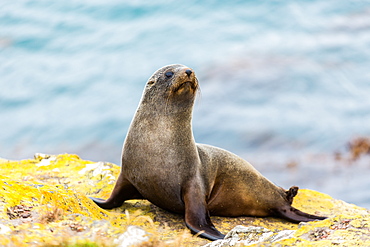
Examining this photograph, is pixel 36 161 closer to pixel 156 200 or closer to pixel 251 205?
pixel 156 200

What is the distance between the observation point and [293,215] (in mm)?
8812

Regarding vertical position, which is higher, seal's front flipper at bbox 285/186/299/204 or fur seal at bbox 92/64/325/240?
fur seal at bbox 92/64/325/240

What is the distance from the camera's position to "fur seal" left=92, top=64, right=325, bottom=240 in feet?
24.6

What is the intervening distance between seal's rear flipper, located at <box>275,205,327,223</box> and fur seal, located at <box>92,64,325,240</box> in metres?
0.86

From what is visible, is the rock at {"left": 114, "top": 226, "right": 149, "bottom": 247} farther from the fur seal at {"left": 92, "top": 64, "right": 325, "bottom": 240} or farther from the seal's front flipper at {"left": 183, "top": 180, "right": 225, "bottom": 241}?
the fur seal at {"left": 92, "top": 64, "right": 325, "bottom": 240}

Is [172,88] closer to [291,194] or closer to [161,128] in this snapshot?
[161,128]

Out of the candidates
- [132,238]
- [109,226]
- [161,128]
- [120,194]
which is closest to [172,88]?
[161,128]

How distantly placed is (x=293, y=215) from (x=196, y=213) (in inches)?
92.1

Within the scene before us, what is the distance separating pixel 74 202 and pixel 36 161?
4904 mm

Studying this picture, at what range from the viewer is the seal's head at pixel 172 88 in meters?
7.64

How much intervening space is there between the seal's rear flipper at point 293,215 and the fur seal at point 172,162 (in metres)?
0.86

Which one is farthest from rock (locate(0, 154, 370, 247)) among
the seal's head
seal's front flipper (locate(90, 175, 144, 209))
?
the seal's head

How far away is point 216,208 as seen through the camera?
8.24 metres

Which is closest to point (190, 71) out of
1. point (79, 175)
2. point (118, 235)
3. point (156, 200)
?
point (156, 200)
